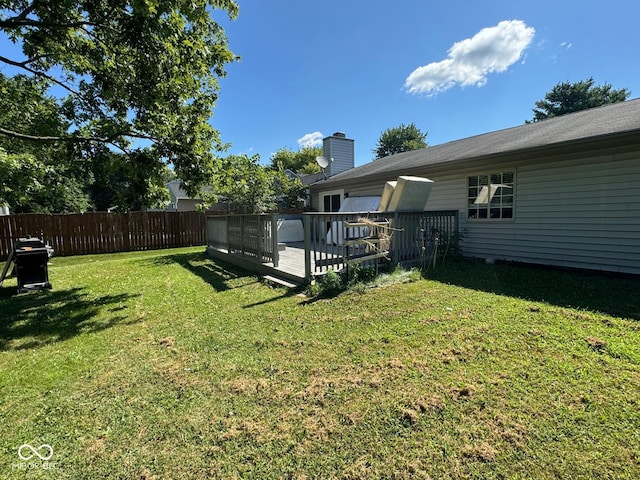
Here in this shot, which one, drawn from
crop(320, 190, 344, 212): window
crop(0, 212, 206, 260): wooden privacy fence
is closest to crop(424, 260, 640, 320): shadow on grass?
crop(320, 190, 344, 212): window

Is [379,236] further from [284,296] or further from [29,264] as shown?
[29,264]

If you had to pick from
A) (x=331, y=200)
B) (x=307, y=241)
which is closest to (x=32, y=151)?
(x=307, y=241)

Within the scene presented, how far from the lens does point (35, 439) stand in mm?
2078

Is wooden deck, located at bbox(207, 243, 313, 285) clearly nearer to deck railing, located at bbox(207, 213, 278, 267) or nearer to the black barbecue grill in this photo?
deck railing, located at bbox(207, 213, 278, 267)

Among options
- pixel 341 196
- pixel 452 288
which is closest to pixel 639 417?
pixel 452 288

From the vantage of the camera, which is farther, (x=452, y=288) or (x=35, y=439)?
(x=452, y=288)

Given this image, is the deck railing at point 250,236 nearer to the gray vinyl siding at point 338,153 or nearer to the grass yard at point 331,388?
the grass yard at point 331,388

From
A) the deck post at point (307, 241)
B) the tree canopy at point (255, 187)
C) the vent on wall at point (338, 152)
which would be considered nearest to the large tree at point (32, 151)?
the tree canopy at point (255, 187)

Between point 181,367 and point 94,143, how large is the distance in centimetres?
479

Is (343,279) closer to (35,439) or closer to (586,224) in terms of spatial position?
(35,439)

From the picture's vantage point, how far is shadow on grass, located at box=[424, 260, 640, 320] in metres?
4.39

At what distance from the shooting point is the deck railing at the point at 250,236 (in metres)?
6.60

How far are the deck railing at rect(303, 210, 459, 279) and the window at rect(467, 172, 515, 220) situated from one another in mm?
627

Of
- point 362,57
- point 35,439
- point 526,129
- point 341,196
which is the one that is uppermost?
point 362,57
